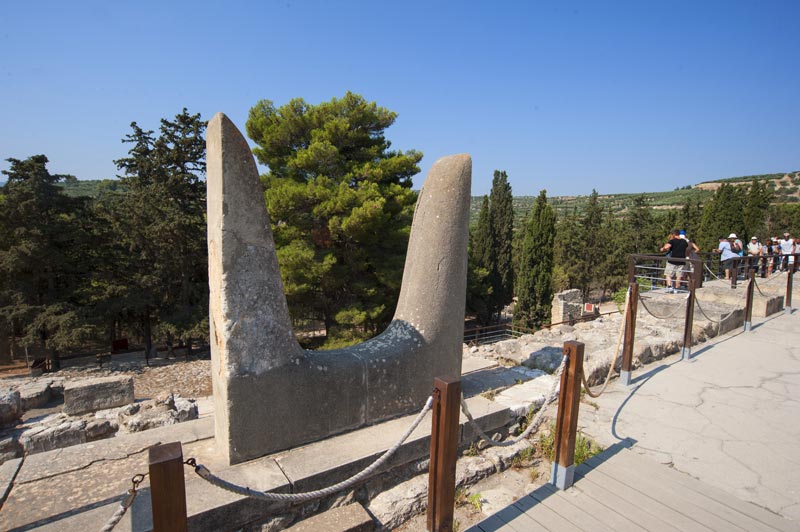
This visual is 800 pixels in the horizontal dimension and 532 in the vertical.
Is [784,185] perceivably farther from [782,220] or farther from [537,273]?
[537,273]

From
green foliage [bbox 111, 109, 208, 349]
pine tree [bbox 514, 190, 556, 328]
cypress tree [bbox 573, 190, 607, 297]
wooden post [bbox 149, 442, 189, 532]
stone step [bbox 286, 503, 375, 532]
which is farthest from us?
cypress tree [bbox 573, 190, 607, 297]

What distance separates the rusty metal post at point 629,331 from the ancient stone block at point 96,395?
23.3 ft

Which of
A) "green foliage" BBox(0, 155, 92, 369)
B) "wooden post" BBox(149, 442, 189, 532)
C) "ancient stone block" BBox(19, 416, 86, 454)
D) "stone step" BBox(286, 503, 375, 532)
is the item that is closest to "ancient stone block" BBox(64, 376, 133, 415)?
"ancient stone block" BBox(19, 416, 86, 454)

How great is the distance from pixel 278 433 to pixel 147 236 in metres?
17.9

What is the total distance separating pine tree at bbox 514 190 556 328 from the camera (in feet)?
66.4

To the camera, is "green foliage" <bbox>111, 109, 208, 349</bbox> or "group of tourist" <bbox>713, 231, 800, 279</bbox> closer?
"group of tourist" <bbox>713, 231, 800, 279</bbox>

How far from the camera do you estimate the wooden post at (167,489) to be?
153cm

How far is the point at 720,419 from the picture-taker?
4312mm

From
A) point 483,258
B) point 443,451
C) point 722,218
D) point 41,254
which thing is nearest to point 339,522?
point 443,451

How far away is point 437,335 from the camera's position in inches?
148

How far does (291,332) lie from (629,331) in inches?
160

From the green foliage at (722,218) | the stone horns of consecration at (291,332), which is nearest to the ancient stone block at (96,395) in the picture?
the stone horns of consecration at (291,332)

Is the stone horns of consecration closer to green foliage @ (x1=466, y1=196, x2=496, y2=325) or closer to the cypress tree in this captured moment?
green foliage @ (x1=466, y1=196, x2=496, y2=325)

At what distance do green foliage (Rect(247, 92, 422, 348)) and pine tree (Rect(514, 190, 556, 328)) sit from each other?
30.2 feet
